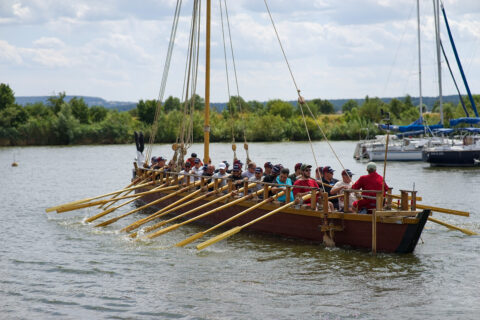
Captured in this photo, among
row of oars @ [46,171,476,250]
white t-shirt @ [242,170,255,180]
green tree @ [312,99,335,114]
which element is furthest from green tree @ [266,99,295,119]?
white t-shirt @ [242,170,255,180]

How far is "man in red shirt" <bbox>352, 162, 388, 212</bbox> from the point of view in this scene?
14.8 metres

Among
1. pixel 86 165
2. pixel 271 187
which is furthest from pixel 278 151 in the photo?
pixel 271 187

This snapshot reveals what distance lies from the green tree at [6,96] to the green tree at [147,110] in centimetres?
2009

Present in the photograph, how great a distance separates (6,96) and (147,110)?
71.2 ft

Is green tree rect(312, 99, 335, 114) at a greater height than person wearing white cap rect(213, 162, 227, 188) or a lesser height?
greater

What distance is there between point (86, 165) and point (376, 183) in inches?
1668

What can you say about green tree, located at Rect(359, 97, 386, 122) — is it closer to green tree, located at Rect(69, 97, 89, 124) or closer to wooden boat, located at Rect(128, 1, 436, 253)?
green tree, located at Rect(69, 97, 89, 124)

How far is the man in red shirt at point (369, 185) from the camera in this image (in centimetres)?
1484

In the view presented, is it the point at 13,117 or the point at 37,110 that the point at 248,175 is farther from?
the point at 37,110

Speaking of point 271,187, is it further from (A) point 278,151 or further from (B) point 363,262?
(A) point 278,151

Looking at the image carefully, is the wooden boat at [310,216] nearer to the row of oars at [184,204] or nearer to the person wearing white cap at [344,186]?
the row of oars at [184,204]

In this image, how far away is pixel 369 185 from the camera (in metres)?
14.9

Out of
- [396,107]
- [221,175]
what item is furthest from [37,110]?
[221,175]

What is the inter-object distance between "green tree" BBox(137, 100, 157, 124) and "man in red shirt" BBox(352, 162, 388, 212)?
90.8 meters
